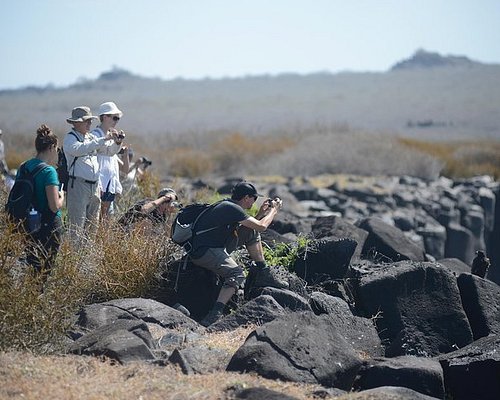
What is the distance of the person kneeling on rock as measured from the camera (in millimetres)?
11023

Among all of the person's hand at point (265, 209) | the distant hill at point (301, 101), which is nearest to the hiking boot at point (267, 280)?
the person's hand at point (265, 209)

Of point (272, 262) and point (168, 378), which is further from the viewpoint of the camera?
point (272, 262)

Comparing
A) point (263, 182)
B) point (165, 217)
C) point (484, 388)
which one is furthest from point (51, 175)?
point (263, 182)

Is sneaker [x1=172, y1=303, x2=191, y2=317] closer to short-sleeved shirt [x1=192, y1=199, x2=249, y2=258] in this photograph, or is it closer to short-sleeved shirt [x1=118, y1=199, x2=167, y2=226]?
short-sleeved shirt [x1=192, y1=199, x2=249, y2=258]

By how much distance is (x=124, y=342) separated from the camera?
8875 millimetres

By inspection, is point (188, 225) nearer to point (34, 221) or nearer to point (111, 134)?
point (34, 221)

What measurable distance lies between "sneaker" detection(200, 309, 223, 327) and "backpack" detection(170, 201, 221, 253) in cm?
76

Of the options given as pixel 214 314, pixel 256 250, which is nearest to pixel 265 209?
pixel 256 250

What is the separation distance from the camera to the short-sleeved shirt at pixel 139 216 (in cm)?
1205

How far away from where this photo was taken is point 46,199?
1047 cm

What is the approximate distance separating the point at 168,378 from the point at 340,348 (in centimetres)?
183

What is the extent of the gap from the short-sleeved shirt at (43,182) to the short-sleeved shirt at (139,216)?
1591 millimetres

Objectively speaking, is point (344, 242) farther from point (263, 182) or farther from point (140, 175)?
point (263, 182)

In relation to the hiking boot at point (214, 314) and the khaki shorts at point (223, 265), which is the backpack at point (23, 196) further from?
the hiking boot at point (214, 314)
